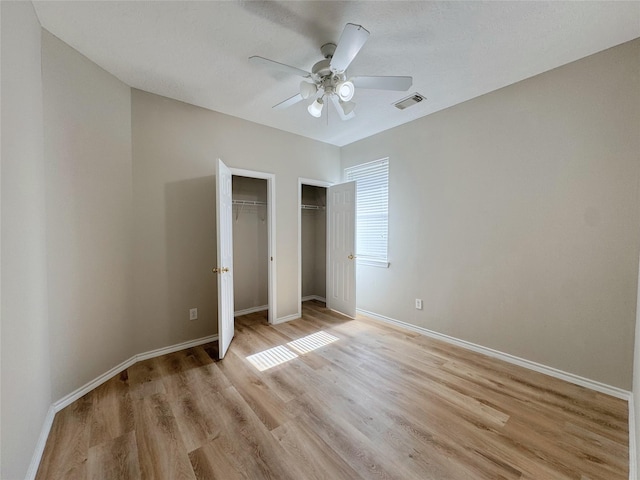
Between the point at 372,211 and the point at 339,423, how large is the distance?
114 inches

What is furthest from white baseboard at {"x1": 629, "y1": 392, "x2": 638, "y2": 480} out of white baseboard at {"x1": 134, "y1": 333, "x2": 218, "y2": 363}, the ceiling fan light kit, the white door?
white baseboard at {"x1": 134, "y1": 333, "x2": 218, "y2": 363}

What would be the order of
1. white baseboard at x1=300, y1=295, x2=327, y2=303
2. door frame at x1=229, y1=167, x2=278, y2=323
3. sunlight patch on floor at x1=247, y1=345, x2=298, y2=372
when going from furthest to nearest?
white baseboard at x1=300, y1=295, x2=327, y2=303 < door frame at x1=229, y1=167, x2=278, y2=323 < sunlight patch on floor at x1=247, y1=345, x2=298, y2=372

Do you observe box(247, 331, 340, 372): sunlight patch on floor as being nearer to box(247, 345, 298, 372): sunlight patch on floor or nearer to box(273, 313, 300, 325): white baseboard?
box(247, 345, 298, 372): sunlight patch on floor

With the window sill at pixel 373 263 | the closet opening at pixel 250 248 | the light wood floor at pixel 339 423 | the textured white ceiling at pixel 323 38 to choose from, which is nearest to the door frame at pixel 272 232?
the closet opening at pixel 250 248

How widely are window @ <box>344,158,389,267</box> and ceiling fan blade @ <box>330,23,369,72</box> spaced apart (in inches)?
84.4

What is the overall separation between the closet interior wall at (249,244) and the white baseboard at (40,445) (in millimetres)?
2325

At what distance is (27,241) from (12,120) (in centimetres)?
67

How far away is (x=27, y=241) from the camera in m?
1.46

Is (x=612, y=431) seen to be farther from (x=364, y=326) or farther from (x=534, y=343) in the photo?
(x=364, y=326)

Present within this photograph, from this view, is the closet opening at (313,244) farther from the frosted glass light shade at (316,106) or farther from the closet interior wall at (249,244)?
the frosted glass light shade at (316,106)

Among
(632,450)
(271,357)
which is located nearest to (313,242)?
(271,357)

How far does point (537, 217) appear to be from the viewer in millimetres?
2381

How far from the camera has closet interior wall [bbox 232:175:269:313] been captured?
13.2 feet

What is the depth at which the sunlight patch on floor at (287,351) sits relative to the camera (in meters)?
2.58
